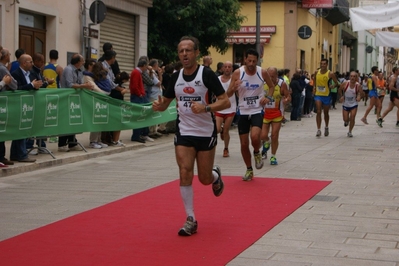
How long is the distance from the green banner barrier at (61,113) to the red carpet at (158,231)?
3.01 metres

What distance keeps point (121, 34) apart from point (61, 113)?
37.2ft

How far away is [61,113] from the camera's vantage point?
13.8 m

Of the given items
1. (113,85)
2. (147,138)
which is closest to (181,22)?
(147,138)

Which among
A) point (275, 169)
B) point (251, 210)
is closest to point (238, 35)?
point (275, 169)

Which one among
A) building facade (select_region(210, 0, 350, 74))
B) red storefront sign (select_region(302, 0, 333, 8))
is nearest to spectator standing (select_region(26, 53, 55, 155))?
building facade (select_region(210, 0, 350, 74))

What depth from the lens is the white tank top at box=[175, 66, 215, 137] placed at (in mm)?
7734

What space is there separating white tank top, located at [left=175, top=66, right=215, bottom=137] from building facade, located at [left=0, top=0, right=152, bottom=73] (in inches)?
402

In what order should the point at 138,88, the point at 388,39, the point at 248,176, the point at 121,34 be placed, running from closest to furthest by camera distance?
the point at 248,176
the point at 138,88
the point at 121,34
the point at 388,39

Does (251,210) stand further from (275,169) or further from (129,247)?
(275,169)

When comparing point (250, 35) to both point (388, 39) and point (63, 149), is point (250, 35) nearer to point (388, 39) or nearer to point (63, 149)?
point (388, 39)

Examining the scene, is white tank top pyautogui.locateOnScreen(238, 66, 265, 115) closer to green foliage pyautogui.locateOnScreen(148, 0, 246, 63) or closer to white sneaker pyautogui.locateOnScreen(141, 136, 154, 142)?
white sneaker pyautogui.locateOnScreen(141, 136, 154, 142)

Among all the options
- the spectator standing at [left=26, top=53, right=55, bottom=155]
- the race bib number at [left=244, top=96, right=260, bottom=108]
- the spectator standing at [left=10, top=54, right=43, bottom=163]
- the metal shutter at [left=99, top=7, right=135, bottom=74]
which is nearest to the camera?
the race bib number at [left=244, top=96, right=260, bottom=108]

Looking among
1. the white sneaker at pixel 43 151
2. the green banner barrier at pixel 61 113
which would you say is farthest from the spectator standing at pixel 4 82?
the white sneaker at pixel 43 151

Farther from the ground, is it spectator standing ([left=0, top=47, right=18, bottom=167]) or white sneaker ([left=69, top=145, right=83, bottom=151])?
spectator standing ([left=0, top=47, right=18, bottom=167])
